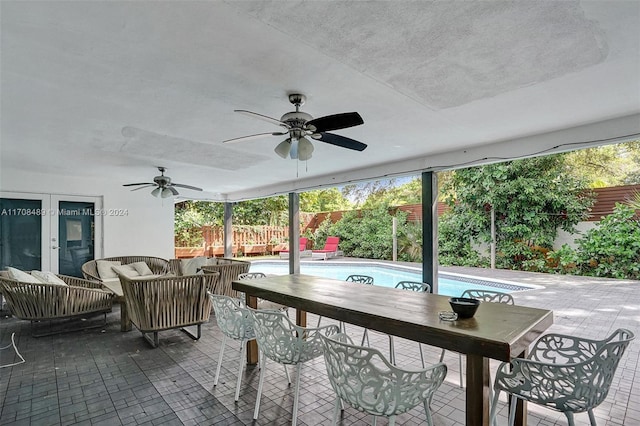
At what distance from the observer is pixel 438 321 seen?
1.85m

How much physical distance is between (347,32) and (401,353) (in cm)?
307

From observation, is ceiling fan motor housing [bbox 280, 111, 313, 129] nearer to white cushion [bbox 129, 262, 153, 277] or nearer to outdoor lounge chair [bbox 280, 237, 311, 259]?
white cushion [bbox 129, 262, 153, 277]

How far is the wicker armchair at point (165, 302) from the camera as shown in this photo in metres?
3.68

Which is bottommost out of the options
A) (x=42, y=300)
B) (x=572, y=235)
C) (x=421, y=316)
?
(x=42, y=300)

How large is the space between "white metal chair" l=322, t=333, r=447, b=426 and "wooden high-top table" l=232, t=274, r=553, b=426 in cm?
16

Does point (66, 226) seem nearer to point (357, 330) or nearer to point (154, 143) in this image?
point (154, 143)

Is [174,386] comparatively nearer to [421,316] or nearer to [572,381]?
[421,316]

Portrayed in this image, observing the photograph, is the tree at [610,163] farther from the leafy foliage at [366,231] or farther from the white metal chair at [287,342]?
the white metal chair at [287,342]

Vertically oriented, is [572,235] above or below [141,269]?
above

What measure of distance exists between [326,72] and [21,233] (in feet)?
22.6

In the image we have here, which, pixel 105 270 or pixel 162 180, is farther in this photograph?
pixel 105 270

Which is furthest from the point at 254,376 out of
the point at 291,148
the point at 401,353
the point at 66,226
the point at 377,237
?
the point at 377,237

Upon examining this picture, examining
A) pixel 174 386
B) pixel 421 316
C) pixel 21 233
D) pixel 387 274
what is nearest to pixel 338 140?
pixel 421 316

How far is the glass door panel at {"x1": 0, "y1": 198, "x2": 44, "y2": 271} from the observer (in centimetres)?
603
